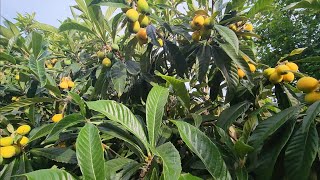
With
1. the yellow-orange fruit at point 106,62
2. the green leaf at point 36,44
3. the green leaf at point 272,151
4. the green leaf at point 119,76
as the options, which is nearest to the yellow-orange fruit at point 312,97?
the green leaf at point 272,151

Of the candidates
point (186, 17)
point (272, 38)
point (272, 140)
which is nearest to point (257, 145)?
point (272, 140)

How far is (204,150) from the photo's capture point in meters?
0.68

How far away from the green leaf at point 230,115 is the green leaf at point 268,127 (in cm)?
14

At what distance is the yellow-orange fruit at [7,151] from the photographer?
0.97 m

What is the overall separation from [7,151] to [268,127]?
69 cm

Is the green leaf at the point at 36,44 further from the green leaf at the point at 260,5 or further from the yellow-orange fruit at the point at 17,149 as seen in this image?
the green leaf at the point at 260,5

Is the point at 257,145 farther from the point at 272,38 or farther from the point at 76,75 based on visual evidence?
the point at 272,38

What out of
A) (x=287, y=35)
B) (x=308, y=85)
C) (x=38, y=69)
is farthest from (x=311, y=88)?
(x=287, y=35)

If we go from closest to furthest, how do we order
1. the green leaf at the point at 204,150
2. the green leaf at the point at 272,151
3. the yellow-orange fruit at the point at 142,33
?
1. the green leaf at the point at 204,150
2. the green leaf at the point at 272,151
3. the yellow-orange fruit at the point at 142,33

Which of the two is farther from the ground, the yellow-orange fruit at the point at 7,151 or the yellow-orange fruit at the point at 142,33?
the yellow-orange fruit at the point at 142,33

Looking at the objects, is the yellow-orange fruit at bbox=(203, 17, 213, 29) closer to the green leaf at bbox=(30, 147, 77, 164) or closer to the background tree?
the green leaf at bbox=(30, 147, 77, 164)

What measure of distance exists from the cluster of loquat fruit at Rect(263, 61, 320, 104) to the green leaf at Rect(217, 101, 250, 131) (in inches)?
4.7

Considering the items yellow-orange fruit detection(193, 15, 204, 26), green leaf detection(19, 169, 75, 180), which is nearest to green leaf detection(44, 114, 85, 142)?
green leaf detection(19, 169, 75, 180)

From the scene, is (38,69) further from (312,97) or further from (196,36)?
(312,97)
